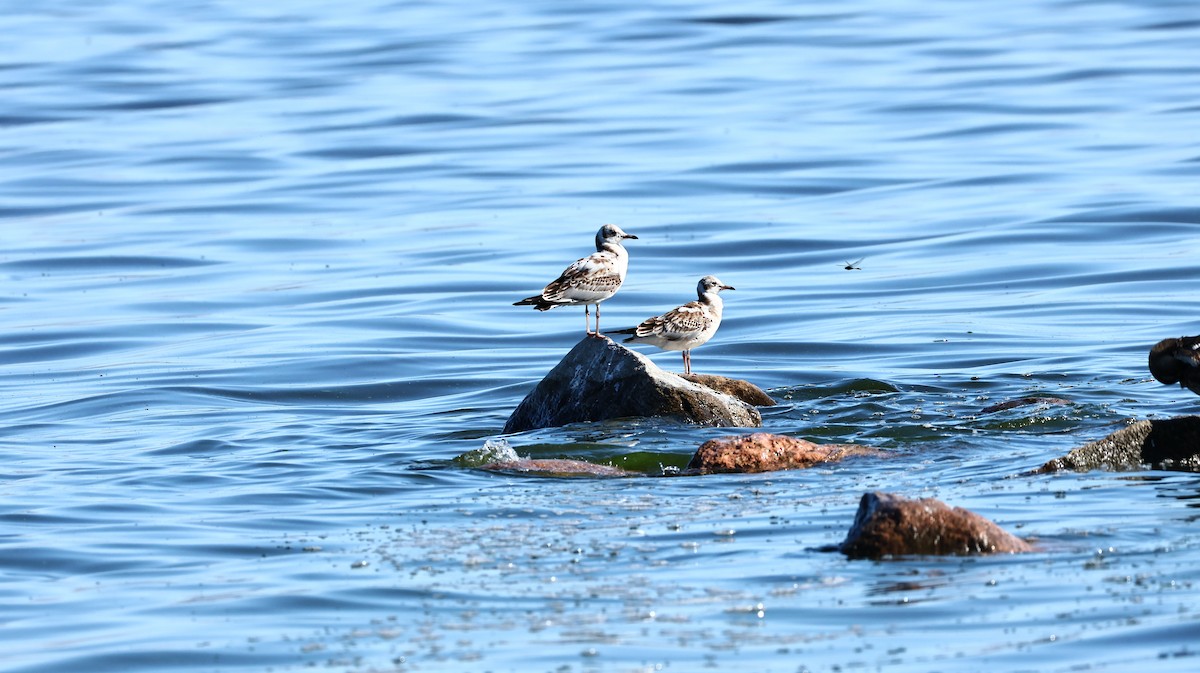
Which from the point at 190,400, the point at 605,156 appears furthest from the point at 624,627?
the point at 605,156

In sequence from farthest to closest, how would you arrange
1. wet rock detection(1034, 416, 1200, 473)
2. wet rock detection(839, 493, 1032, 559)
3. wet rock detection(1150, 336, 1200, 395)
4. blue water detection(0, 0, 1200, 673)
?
1. wet rock detection(1150, 336, 1200, 395)
2. wet rock detection(1034, 416, 1200, 473)
3. wet rock detection(839, 493, 1032, 559)
4. blue water detection(0, 0, 1200, 673)

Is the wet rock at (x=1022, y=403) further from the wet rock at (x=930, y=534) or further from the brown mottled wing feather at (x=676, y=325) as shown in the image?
the wet rock at (x=930, y=534)

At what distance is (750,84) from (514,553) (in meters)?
27.0

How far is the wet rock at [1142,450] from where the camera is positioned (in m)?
10.4

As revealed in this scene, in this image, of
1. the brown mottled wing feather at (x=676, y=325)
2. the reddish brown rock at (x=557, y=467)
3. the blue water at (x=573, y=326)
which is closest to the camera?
the blue water at (x=573, y=326)

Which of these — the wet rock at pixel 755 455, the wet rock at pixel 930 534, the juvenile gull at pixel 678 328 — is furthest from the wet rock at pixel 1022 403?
the wet rock at pixel 930 534

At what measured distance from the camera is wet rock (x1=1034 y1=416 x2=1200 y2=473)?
1035cm

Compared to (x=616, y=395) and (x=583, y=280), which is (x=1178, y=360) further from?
(x=583, y=280)

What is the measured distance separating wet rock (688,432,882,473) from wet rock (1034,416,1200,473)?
1427 mm

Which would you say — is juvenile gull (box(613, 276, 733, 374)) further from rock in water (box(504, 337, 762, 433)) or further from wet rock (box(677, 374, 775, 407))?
rock in water (box(504, 337, 762, 433))

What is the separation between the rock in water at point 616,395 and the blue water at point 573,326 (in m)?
0.28

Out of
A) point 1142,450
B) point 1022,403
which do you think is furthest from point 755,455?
point 1022,403

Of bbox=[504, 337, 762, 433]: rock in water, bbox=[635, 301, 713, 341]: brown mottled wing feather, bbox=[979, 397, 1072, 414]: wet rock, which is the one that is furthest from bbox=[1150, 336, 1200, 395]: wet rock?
bbox=[635, 301, 713, 341]: brown mottled wing feather

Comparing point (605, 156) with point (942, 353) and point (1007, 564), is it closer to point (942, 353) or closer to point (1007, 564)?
point (942, 353)
